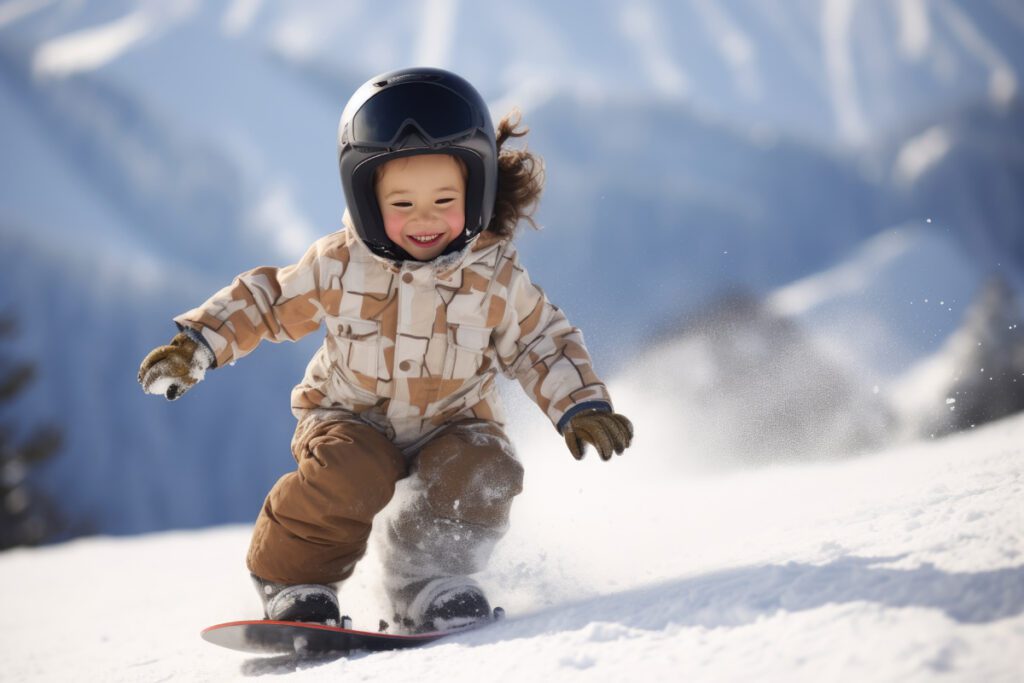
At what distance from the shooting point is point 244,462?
27125 mm

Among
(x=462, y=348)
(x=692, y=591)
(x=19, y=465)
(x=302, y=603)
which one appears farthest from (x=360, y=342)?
(x=19, y=465)

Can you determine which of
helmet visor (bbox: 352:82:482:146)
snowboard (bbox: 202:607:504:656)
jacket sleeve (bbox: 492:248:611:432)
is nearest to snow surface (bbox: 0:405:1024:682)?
snowboard (bbox: 202:607:504:656)

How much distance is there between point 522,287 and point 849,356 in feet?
4.11

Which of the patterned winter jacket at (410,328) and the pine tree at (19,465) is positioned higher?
the pine tree at (19,465)

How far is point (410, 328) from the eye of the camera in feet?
6.13

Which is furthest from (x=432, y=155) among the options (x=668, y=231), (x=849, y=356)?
(x=668, y=231)

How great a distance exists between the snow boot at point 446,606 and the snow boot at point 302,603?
6.7 inches

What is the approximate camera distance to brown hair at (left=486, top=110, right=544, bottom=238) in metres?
2.03

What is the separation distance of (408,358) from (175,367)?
20.1 inches

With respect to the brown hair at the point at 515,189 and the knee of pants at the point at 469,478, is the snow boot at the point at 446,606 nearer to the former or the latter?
the knee of pants at the point at 469,478

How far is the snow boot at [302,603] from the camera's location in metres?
1.72

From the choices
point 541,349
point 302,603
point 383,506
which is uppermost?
point 541,349

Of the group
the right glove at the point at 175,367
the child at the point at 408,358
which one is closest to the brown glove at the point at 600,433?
the child at the point at 408,358

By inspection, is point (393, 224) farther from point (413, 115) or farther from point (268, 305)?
point (268, 305)
